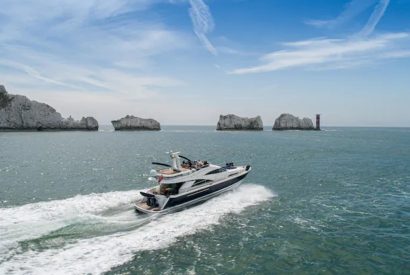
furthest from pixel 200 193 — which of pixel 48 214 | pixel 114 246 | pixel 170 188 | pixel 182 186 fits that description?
pixel 48 214

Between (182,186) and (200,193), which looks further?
(200,193)

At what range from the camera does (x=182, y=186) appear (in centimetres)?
2622

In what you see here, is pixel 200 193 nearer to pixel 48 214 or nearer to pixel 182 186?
pixel 182 186

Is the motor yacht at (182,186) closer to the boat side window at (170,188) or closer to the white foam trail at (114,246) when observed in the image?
the boat side window at (170,188)

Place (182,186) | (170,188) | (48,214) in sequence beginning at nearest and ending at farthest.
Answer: (48,214)
(170,188)
(182,186)

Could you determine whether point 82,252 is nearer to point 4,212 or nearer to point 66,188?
point 4,212

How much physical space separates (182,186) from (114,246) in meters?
9.20

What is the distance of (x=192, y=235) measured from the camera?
783 inches

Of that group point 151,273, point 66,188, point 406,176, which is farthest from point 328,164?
point 151,273

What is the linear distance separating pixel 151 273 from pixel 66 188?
22045 millimetres

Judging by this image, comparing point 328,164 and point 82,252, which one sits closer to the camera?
point 82,252

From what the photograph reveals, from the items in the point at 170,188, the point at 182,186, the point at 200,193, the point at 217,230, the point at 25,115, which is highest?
the point at 25,115

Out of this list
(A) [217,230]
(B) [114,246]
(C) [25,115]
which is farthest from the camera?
(C) [25,115]

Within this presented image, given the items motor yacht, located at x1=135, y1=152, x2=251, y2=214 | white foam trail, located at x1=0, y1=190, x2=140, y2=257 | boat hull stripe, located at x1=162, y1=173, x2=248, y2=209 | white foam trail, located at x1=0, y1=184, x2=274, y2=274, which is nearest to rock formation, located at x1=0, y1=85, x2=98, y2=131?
white foam trail, located at x1=0, y1=190, x2=140, y2=257
